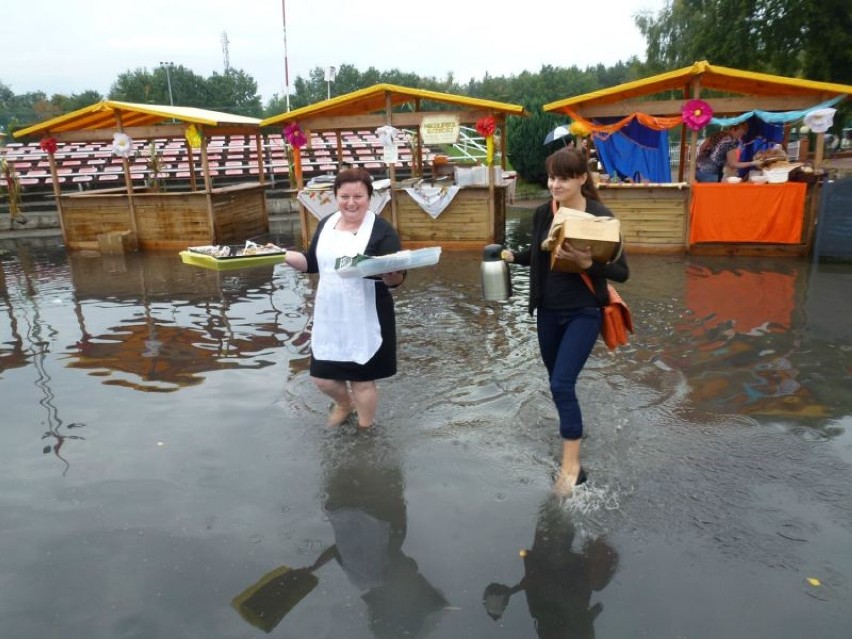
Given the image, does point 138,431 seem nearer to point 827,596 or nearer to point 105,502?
point 105,502

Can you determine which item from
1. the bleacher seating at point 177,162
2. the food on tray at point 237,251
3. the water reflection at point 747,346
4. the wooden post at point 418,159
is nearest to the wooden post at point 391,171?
the wooden post at point 418,159

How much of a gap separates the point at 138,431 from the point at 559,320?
118 inches

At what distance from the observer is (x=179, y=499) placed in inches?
143

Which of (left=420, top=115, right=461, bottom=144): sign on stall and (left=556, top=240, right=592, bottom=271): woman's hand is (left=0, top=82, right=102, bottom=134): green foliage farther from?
(left=556, top=240, right=592, bottom=271): woman's hand

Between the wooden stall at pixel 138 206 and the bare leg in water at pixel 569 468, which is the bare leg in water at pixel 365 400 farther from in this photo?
the wooden stall at pixel 138 206

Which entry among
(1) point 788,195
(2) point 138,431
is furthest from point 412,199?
(2) point 138,431

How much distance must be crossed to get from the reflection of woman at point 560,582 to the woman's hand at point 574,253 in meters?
1.28

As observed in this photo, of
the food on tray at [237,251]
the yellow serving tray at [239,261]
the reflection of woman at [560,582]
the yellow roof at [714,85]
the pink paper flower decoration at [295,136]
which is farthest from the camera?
the pink paper flower decoration at [295,136]

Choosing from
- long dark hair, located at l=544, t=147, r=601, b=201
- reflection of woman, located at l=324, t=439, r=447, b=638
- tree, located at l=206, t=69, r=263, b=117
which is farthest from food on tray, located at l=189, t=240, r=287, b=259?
tree, located at l=206, t=69, r=263, b=117

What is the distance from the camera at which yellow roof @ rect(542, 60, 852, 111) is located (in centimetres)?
977

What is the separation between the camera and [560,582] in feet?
9.32

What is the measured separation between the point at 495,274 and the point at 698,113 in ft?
25.2

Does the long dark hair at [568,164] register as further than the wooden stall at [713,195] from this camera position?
No

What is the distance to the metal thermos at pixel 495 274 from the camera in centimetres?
383
